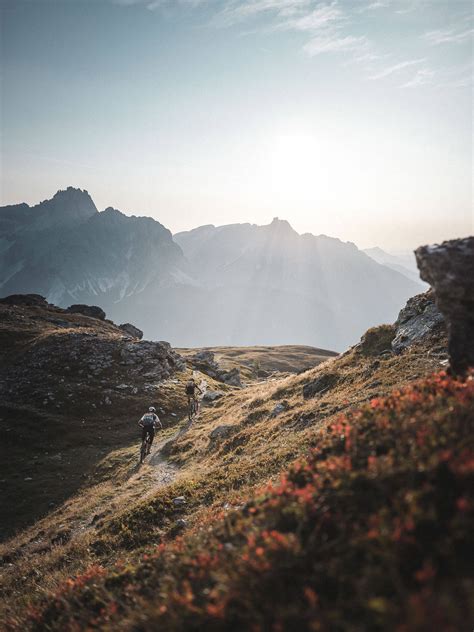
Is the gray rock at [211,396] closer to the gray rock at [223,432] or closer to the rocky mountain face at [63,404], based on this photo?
the rocky mountain face at [63,404]

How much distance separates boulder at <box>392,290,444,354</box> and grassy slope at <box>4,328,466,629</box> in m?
1.64

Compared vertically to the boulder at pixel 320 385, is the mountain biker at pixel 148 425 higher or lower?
lower

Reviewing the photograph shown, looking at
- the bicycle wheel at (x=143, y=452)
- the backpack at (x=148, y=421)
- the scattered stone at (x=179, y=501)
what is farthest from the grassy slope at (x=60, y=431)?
the scattered stone at (x=179, y=501)

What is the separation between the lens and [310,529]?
5.89 m

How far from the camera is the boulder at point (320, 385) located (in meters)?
23.3

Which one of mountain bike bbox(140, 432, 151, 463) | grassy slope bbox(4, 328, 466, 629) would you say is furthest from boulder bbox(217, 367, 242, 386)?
grassy slope bbox(4, 328, 466, 629)

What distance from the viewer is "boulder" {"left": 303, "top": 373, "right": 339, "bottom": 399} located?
23.3 metres

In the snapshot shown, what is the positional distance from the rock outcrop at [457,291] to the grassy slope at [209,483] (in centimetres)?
469

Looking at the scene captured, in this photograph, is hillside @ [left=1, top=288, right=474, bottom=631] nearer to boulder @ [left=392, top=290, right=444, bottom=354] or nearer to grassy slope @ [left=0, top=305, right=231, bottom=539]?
grassy slope @ [left=0, top=305, right=231, bottom=539]

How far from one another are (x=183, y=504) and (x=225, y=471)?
268 cm

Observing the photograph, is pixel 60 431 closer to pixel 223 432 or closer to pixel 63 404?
pixel 63 404

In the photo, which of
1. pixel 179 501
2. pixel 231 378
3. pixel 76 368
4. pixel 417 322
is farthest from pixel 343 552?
pixel 231 378

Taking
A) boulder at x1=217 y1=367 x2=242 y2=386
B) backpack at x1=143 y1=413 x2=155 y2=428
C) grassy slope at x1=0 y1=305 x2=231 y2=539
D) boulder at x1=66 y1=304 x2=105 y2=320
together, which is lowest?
grassy slope at x1=0 y1=305 x2=231 y2=539

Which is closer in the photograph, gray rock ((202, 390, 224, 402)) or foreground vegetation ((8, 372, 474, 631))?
foreground vegetation ((8, 372, 474, 631))
